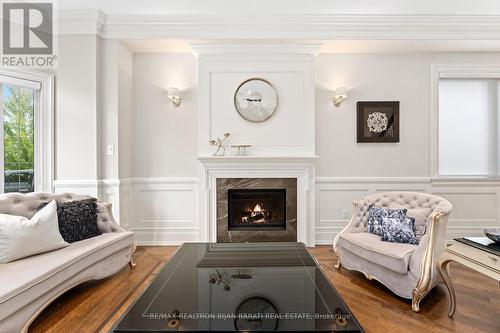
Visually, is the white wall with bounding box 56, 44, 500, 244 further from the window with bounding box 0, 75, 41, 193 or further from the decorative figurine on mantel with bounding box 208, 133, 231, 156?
the window with bounding box 0, 75, 41, 193

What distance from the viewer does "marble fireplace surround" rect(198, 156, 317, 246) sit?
390 cm

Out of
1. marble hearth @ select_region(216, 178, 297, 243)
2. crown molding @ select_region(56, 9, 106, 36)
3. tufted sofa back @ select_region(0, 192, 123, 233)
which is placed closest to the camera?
tufted sofa back @ select_region(0, 192, 123, 233)

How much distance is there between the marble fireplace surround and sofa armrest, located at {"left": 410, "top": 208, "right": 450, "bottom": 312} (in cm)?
173

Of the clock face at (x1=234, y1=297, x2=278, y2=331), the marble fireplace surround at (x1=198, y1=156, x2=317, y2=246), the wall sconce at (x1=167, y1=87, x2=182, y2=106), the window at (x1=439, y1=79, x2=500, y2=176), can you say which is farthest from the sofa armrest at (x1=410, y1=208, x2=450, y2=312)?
the wall sconce at (x1=167, y1=87, x2=182, y2=106)

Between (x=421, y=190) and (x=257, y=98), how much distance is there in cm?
273

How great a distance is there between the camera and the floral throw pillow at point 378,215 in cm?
285

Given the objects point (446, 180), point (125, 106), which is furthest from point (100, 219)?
point (446, 180)

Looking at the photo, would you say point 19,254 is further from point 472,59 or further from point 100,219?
point 472,59

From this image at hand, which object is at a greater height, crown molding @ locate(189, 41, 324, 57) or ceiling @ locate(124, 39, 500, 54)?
ceiling @ locate(124, 39, 500, 54)

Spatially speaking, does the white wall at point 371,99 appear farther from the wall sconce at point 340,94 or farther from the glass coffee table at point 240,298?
the glass coffee table at point 240,298

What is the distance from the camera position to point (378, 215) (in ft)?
9.75

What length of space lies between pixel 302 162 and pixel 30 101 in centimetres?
356

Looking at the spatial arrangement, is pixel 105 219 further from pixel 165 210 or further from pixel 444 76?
pixel 444 76

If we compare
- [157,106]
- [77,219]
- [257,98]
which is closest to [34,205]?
[77,219]
